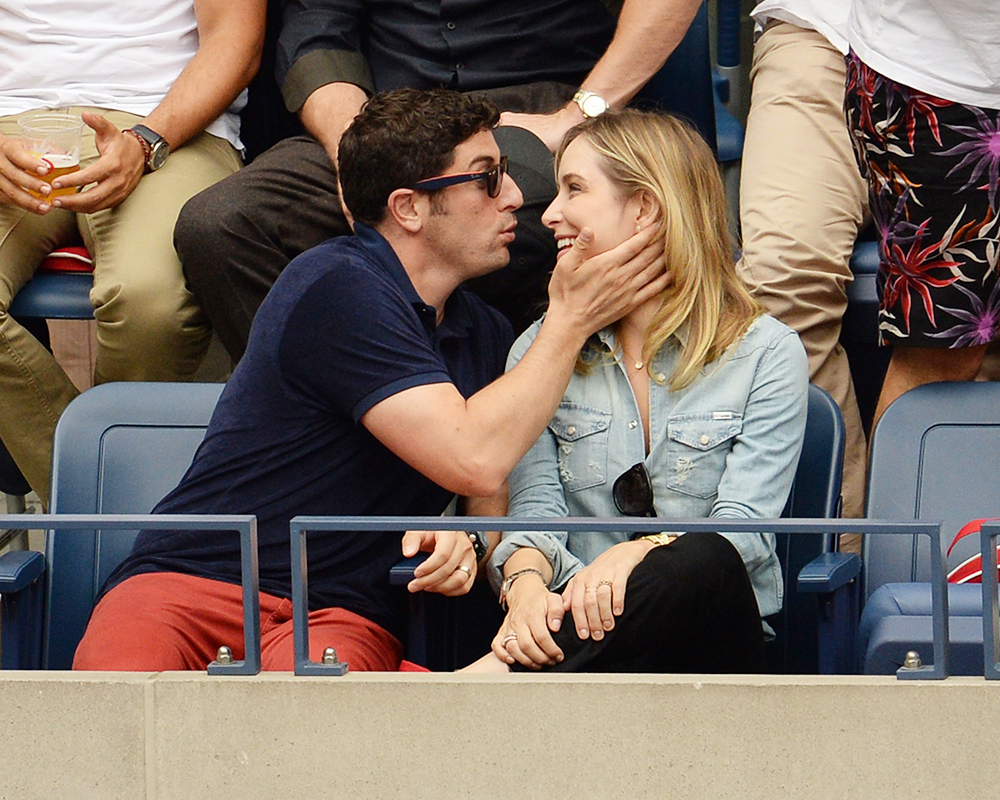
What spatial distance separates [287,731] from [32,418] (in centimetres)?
136

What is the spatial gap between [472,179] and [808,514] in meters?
0.73

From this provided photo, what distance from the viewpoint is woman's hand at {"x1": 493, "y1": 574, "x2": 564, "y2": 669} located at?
195 cm

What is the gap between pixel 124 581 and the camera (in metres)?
2.26

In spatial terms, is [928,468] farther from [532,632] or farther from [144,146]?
[144,146]

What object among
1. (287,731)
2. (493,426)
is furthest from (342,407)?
(287,731)

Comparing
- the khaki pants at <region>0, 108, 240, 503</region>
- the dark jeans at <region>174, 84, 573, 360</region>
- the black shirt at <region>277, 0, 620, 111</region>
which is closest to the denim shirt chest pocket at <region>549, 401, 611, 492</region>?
the dark jeans at <region>174, 84, 573, 360</region>

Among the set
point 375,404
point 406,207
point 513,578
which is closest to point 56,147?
point 406,207

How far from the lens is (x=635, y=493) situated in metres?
2.21

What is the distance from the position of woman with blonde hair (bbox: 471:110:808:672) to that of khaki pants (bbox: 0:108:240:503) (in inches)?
32.0

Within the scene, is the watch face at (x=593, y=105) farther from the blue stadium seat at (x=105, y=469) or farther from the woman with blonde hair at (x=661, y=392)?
the blue stadium seat at (x=105, y=469)

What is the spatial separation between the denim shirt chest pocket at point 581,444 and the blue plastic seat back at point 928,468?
1.45 feet

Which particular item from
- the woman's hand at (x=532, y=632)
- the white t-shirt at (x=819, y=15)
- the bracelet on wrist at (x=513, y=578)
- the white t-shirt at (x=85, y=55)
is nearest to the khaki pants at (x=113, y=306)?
the white t-shirt at (x=85, y=55)

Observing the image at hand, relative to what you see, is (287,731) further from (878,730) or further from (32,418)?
(32,418)

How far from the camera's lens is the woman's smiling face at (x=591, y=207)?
228cm
